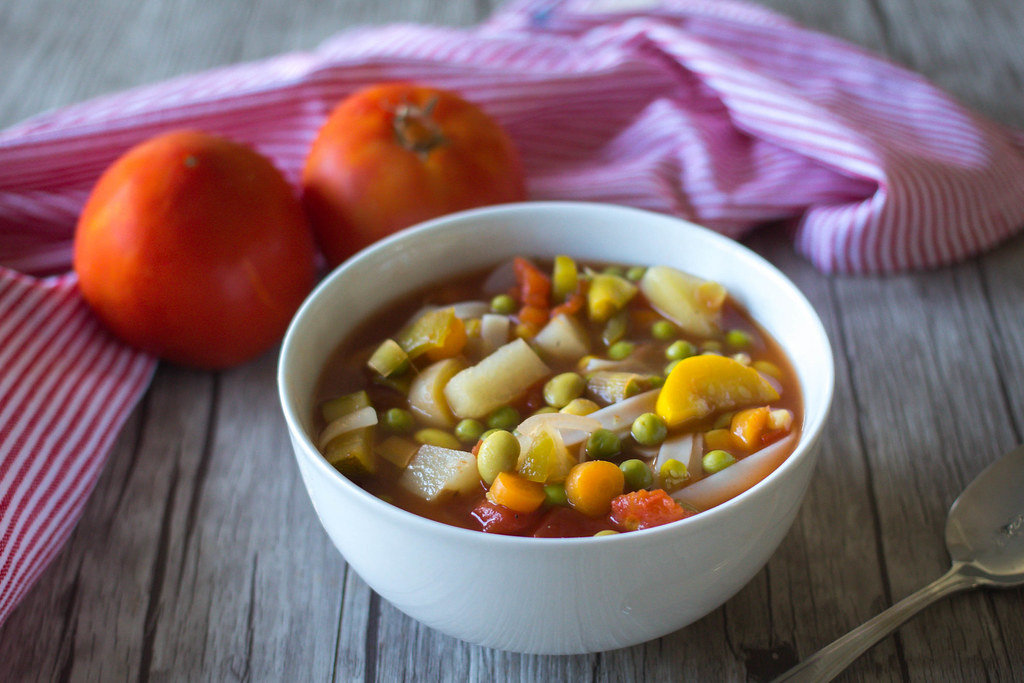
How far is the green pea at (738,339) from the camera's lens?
6.44 ft

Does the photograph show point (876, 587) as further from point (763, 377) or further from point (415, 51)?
point (415, 51)

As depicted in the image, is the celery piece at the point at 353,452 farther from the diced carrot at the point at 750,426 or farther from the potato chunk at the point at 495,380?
the diced carrot at the point at 750,426

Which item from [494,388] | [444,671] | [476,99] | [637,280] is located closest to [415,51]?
[476,99]

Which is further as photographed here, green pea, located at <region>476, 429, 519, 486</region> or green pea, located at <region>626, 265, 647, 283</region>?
green pea, located at <region>626, 265, 647, 283</region>

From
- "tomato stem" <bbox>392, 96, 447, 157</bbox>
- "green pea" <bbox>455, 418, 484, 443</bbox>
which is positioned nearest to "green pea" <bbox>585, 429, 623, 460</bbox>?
"green pea" <bbox>455, 418, 484, 443</bbox>

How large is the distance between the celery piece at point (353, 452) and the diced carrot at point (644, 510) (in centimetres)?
47

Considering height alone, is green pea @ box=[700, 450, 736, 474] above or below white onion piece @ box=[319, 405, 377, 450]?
above

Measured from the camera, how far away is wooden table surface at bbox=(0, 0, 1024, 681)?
5.72 feet

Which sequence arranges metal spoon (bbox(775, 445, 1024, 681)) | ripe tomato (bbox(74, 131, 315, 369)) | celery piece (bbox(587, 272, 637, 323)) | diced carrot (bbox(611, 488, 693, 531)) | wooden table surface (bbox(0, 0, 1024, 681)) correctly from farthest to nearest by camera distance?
ripe tomato (bbox(74, 131, 315, 369)), celery piece (bbox(587, 272, 637, 323)), wooden table surface (bbox(0, 0, 1024, 681)), metal spoon (bbox(775, 445, 1024, 681)), diced carrot (bbox(611, 488, 693, 531))

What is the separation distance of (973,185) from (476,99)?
56.7 inches

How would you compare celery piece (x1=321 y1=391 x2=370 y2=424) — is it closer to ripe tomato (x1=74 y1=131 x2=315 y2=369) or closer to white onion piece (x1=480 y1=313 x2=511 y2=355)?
white onion piece (x1=480 y1=313 x2=511 y2=355)

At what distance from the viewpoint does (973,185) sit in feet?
8.57

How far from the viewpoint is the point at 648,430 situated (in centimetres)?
173

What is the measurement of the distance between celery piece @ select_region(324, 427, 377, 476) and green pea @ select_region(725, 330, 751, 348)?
2.51 feet
